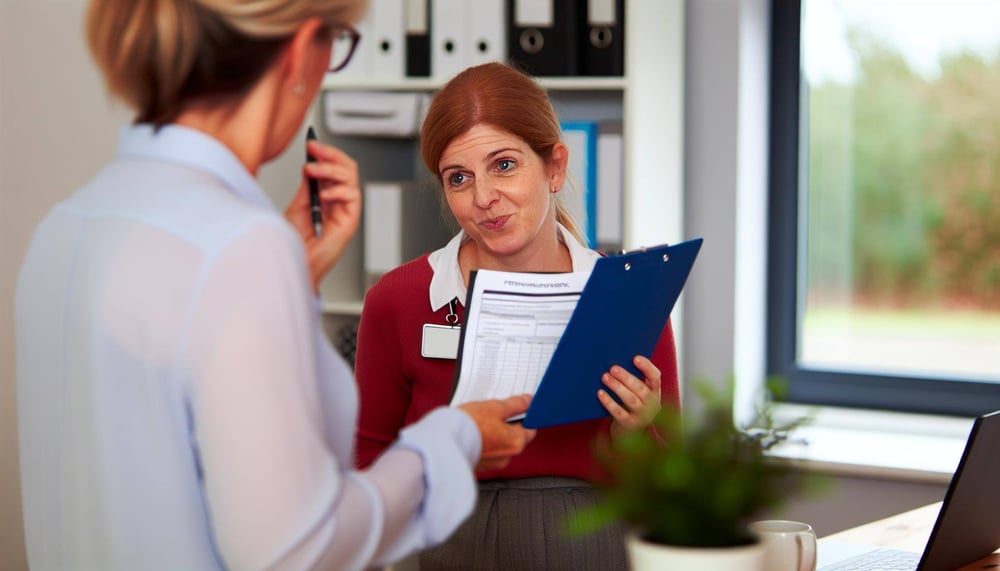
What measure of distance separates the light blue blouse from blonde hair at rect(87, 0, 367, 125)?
0.14 ft

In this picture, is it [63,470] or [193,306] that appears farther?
[63,470]

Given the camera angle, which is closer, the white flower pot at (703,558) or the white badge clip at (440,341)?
the white flower pot at (703,558)

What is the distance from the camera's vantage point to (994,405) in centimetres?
304

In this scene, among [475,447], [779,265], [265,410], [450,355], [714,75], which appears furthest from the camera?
[779,265]

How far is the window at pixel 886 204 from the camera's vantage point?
3074 millimetres

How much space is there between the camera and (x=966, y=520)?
1.53 meters

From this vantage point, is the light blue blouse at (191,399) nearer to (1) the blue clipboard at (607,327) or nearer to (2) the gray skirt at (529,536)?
(1) the blue clipboard at (607,327)

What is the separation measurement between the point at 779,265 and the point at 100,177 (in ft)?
8.29

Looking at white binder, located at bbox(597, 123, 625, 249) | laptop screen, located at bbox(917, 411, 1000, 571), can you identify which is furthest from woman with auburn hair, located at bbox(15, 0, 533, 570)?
white binder, located at bbox(597, 123, 625, 249)

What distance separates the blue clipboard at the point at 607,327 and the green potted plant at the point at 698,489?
0.56 m

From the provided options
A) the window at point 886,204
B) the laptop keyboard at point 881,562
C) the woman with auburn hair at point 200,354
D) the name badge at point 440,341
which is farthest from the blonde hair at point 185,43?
the window at point 886,204

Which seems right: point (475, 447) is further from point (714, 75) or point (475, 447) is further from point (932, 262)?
point (932, 262)

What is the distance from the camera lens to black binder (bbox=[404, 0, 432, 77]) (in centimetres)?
279

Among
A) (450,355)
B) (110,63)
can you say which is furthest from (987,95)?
(110,63)
